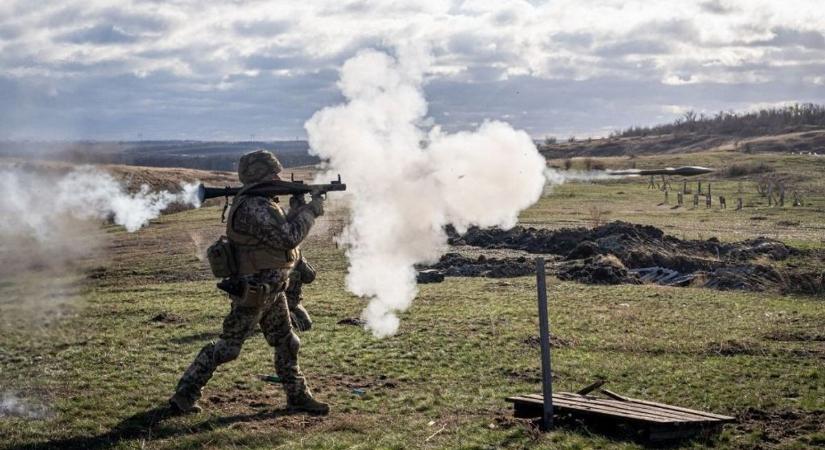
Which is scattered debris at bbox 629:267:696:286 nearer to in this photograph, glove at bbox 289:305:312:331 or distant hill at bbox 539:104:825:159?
glove at bbox 289:305:312:331

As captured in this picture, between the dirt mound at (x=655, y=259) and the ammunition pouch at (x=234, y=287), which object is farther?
the dirt mound at (x=655, y=259)

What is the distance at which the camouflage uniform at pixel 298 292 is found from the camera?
1603cm

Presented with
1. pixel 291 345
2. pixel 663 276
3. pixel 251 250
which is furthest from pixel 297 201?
pixel 663 276

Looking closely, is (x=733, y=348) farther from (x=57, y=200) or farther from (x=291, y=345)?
(x=57, y=200)

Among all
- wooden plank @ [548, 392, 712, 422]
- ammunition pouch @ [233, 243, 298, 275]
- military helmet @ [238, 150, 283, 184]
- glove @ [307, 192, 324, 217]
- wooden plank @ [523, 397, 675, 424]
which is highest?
military helmet @ [238, 150, 283, 184]

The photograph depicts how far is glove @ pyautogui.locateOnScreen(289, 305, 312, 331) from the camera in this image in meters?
17.6

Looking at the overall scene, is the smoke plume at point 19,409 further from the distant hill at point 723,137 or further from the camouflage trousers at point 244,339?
the distant hill at point 723,137

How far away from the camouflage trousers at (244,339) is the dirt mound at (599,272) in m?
16.9

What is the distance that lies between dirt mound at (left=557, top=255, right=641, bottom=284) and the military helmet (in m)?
17.3

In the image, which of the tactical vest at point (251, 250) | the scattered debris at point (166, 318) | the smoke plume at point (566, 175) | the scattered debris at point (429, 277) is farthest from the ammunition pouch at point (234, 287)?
the scattered debris at point (429, 277)

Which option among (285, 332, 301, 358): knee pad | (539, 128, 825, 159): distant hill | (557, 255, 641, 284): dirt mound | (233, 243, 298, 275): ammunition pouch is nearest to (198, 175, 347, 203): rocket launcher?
(233, 243, 298, 275): ammunition pouch

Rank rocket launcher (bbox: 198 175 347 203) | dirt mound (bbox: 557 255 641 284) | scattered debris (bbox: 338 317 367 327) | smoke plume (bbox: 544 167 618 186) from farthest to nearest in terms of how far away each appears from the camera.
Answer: dirt mound (bbox: 557 255 641 284) < smoke plume (bbox: 544 167 618 186) < scattered debris (bbox: 338 317 367 327) < rocket launcher (bbox: 198 175 347 203)

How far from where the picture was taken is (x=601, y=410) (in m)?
10.7

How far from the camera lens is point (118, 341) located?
1692cm
